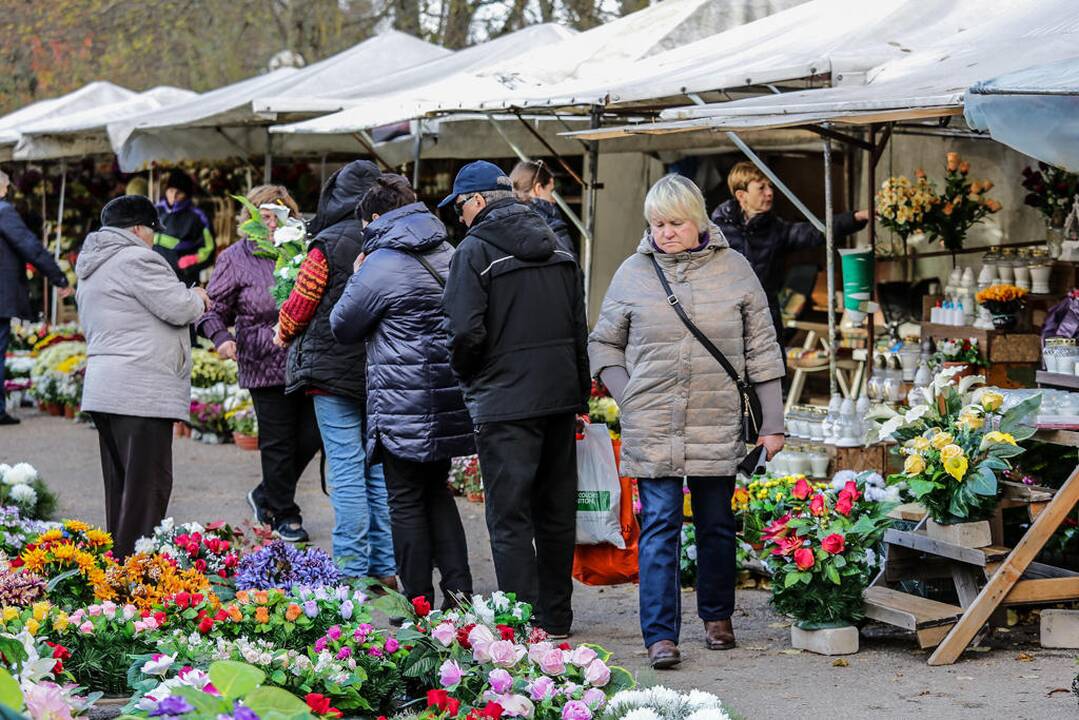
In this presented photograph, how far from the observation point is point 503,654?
166 inches

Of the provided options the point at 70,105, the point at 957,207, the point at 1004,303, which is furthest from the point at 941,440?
the point at 70,105

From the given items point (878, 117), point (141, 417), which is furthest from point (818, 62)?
point (141, 417)

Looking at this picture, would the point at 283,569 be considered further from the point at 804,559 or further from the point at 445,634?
the point at 804,559

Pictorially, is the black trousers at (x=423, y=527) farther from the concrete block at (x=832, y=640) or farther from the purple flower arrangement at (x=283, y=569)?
the concrete block at (x=832, y=640)

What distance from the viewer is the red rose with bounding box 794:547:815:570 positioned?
5473mm

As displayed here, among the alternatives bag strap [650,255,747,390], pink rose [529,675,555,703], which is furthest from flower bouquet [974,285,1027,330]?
pink rose [529,675,555,703]

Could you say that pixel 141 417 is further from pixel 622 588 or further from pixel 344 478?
pixel 622 588

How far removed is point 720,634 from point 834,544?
0.55 meters

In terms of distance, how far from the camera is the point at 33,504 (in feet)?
26.0

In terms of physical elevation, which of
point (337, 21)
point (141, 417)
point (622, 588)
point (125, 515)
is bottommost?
point (622, 588)

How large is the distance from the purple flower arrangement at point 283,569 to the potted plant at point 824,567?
1.66m

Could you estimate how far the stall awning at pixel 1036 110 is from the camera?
4730 mm

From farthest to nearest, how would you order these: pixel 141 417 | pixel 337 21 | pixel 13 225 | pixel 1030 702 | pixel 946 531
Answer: pixel 337 21 < pixel 13 225 < pixel 141 417 < pixel 946 531 < pixel 1030 702

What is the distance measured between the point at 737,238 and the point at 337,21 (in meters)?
14.6
